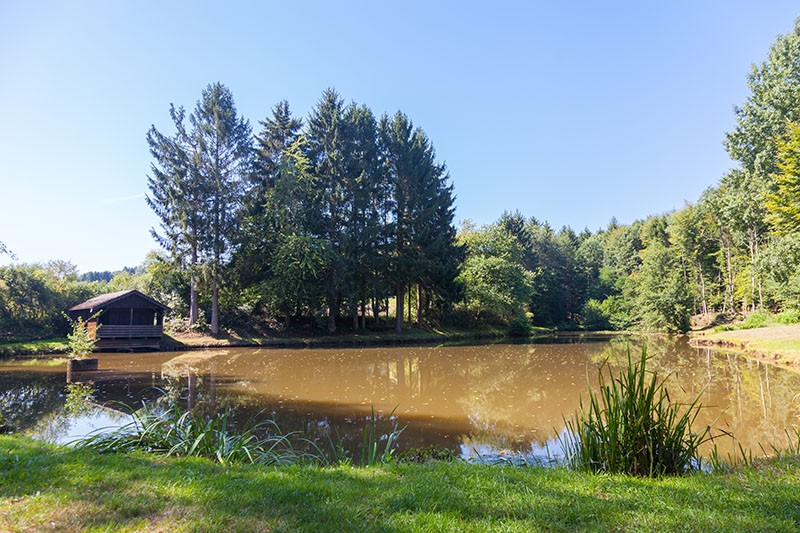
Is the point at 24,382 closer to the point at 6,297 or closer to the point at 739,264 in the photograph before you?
the point at 6,297

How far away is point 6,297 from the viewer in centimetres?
1988

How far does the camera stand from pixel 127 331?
67.3 ft

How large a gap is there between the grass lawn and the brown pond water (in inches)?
40.4

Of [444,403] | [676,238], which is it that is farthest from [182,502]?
[676,238]

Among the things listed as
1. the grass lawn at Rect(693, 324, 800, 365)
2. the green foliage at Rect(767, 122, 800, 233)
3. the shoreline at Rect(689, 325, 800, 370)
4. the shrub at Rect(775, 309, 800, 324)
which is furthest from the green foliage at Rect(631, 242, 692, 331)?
the green foliage at Rect(767, 122, 800, 233)

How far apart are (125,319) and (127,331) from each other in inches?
88.9

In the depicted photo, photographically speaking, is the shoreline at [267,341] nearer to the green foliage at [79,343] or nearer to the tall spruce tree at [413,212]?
the tall spruce tree at [413,212]

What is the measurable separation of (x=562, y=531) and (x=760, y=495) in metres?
1.67

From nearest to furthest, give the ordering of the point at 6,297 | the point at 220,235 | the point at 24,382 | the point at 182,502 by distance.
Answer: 1. the point at 182,502
2. the point at 24,382
3. the point at 6,297
4. the point at 220,235

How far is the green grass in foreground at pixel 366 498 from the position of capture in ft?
8.07

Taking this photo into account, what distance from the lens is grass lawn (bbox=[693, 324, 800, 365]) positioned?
1405 cm

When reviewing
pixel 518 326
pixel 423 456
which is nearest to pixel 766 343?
pixel 518 326

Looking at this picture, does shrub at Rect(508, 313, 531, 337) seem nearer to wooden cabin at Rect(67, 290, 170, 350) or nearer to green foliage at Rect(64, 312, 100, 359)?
wooden cabin at Rect(67, 290, 170, 350)

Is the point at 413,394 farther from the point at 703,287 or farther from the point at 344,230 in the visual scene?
the point at 703,287
